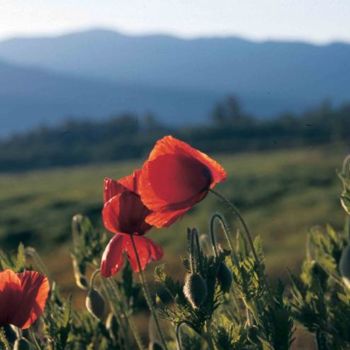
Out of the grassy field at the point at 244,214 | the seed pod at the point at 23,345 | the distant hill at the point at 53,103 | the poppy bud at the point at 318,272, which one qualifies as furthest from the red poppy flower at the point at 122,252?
the distant hill at the point at 53,103

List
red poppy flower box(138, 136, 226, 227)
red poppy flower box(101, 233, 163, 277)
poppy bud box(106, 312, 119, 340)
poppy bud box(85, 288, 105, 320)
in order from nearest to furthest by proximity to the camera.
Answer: red poppy flower box(138, 136, 226, 227) → red poppy flower box(101, 233, 163, 277) → poppy bud box(85, 288, 105, 320) → poppy bud box(106, 312, 119, 340)

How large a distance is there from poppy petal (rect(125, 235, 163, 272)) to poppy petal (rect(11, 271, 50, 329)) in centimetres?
26

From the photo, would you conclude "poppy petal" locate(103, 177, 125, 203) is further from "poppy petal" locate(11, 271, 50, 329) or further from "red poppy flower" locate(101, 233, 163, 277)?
"poppy petal" locate(11, 271, 50, 329)

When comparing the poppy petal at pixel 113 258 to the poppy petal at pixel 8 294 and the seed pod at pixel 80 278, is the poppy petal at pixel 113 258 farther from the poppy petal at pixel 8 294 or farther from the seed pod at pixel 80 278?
the seed pod at pixel 80 278

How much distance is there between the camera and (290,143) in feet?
187

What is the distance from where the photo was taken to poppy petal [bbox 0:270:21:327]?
184 cm

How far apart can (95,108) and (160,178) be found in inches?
7705

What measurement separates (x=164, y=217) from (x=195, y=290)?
0.59ft

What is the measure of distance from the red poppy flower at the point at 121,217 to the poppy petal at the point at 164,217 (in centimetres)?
11

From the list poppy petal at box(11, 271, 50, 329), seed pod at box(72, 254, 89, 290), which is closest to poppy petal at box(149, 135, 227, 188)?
poppy petal at box(11, 271, 50, 329)

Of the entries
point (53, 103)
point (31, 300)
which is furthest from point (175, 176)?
point (53, 103)

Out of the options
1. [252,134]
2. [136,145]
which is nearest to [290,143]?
[252,134]

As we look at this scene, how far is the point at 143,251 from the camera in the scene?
2.07 metres

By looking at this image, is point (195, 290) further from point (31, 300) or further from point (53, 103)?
point (53, 103)
